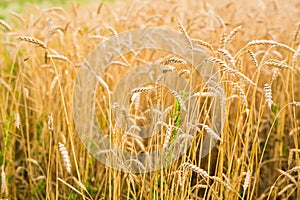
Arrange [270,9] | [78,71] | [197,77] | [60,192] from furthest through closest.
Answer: [270,9], [197,77], [78,71], [60,192]

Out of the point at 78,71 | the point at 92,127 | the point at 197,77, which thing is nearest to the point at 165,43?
the point at 197,77

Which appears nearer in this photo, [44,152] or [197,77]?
[44,152]

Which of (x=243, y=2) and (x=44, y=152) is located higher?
(x=243, y=2)

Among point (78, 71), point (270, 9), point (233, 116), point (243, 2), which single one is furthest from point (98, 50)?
point (243, 2)

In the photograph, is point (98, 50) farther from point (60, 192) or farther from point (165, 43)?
point (60, 192)

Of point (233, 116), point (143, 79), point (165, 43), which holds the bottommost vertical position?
point (233, 116)

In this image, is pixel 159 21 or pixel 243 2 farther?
pixel 243 2

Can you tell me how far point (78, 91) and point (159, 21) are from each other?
1.19 meters

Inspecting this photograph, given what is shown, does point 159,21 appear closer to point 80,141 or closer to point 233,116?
point 233,116

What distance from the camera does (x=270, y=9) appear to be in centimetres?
357

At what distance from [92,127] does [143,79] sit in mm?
422

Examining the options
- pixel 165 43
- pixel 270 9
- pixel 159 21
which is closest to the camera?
pixel 165 43

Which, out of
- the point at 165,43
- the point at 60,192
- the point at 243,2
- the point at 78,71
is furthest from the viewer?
the point at 243,2

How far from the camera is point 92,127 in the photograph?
200cm
